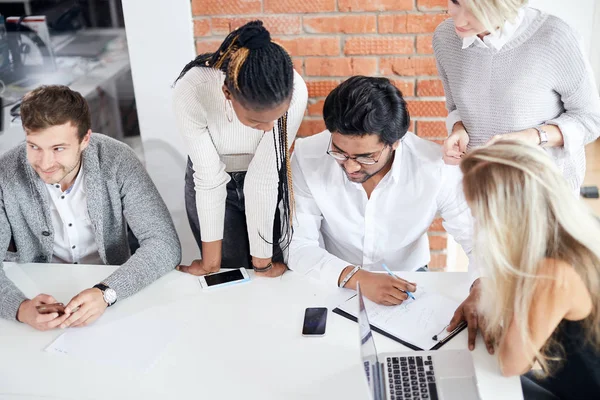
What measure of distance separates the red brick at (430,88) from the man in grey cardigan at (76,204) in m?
1.09

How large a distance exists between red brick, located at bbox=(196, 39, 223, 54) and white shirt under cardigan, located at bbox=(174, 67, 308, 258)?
0.71 metres

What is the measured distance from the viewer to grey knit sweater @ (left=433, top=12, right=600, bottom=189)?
165 centimetres

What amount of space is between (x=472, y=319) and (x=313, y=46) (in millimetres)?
1284

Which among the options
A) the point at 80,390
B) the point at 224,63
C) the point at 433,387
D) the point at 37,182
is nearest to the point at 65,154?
the point at 37,182

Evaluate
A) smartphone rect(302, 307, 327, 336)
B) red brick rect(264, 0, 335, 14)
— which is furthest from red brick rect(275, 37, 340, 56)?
smartphone rect(302, 307, 327, 336)

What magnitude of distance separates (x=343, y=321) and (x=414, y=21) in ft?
4.05

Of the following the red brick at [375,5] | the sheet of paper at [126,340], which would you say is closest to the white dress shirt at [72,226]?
the sheet of paper at [126,340]

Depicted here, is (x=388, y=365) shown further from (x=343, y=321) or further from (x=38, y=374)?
(x=38, y=374)

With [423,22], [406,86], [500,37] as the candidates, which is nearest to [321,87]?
[406,86]

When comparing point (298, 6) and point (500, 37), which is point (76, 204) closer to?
point (298, 6)

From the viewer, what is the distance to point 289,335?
4.96ft

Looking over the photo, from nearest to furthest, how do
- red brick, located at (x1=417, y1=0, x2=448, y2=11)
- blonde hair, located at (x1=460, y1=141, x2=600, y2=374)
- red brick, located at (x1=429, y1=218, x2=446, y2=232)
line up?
blonde hair, located at (x1=460, y1=141, x2=600, y2=374)
red brick, located at (x1=417, y1=0, x2=448, y2=11)
red brick, located at (x1=429, y1=218, x2=446, y2=232)

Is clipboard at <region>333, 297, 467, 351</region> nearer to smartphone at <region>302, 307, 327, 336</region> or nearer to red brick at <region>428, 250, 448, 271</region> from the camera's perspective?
smartphone at <region>302, 307, 327, 336</region>

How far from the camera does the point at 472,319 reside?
1.48 meters
